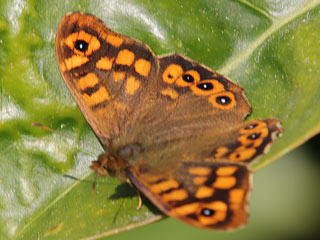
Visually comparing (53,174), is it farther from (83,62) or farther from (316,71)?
(316,71)

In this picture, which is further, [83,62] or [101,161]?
[83,62]

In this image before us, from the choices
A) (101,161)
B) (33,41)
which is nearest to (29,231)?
(101,161)

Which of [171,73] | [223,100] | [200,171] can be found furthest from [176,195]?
[171,73]

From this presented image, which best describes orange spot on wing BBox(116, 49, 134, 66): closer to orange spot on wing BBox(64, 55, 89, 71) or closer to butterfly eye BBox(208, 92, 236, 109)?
orange spot on wing BBox(64, 55, 89, 71)

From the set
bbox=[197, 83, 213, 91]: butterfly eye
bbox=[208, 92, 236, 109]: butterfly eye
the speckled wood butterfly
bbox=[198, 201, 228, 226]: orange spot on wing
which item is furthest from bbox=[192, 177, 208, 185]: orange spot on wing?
bbox=[197, 83, 213, 91]: butterfly eye

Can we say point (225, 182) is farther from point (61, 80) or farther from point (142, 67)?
point (61, 80)

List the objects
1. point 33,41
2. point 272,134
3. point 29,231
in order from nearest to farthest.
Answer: point 272,134 → point 29,231 → point 33,41
